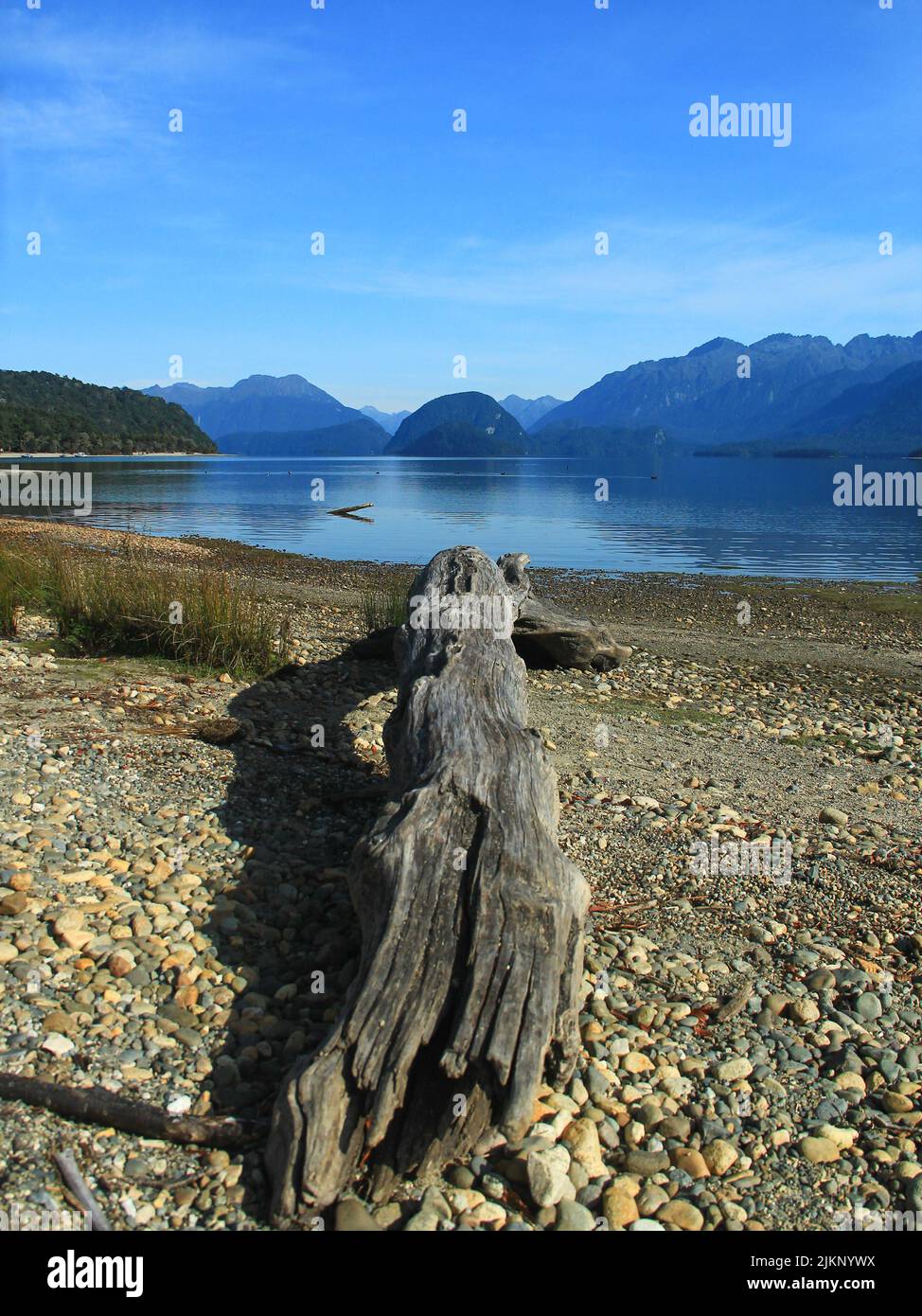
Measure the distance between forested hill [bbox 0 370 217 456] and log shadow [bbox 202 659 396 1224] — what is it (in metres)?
138

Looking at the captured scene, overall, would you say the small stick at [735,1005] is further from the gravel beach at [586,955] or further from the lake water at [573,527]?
the lake water at [573,527]

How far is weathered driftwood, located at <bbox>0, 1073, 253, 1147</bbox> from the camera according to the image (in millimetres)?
3570

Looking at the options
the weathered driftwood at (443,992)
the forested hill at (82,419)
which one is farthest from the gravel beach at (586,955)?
the forested hill at (82,419)

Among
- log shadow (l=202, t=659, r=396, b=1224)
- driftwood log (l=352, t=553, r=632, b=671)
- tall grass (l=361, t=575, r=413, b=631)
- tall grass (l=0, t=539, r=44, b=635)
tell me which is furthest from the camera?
tall grass (l=361, t=575, r=413, b=631)

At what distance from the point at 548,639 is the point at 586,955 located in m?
7.26

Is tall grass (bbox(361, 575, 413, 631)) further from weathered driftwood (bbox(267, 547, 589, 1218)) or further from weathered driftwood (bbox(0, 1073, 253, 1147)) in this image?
weathered driftwood (bbox(0, 1073, 253, 1147))

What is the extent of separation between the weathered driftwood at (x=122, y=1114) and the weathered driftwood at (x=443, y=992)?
0.26 m

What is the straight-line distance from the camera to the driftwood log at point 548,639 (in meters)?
11.8

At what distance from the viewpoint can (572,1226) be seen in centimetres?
337

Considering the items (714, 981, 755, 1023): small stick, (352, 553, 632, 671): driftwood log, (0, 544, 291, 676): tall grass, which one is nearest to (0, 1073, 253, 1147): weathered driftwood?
(714, 981, 755, 1023): small stick

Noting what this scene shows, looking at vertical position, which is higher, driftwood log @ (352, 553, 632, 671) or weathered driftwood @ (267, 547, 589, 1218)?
driftwood log @ (352, 553, 632, 671)

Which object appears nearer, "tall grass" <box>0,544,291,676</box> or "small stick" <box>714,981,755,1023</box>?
"small stick" <box>714,981,755,1023</box>
